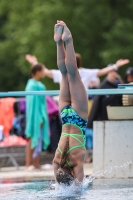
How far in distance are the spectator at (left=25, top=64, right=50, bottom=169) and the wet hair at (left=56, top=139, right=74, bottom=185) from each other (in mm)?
5166

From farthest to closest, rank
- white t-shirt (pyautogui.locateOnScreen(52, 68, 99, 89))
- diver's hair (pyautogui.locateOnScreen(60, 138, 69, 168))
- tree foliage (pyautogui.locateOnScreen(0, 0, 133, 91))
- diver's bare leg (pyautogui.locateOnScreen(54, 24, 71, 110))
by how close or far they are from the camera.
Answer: tree foliage (pyautogui.locateOnScreen(0, 0, 133, 91))
white t-shirt (pyautogui.locateOnScreen(52, 68, 99, 89))
diver's bare leg (pyautogui.locateOnScreen(54, 24, 71, 110))
diver's hair (pyautogui.locateOnScreen(60, 138, 69, 168))

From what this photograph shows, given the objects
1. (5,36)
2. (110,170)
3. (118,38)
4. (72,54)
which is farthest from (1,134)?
(5,36)

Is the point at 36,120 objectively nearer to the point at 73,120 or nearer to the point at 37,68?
the point at 37,68

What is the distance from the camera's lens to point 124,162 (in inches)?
392

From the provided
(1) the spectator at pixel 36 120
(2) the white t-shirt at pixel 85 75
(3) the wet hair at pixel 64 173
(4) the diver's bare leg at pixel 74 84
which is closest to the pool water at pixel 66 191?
(3) the wet hair at pixel 64 173

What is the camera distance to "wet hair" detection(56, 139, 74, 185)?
24.3ft

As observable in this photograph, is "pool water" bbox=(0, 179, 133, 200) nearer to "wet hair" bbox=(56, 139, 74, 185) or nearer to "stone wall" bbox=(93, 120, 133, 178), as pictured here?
"wet hair" bbox=(56, 139, 74, 185)

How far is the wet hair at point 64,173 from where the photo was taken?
24.3 ft

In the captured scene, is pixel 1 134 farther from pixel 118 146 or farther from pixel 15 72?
pixel 15 72

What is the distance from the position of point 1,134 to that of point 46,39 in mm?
10175

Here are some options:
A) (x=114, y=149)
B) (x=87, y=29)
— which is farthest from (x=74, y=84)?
(x=87, y=29)

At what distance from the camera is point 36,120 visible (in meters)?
13.0

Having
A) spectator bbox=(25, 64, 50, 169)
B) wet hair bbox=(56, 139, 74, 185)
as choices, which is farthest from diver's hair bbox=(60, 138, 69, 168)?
spectator bbox=(25, 64, 50, 169)

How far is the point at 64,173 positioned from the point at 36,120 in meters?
5.57
